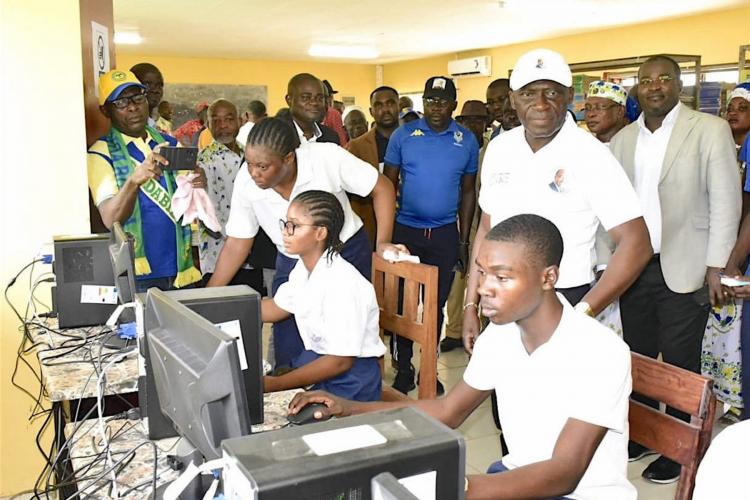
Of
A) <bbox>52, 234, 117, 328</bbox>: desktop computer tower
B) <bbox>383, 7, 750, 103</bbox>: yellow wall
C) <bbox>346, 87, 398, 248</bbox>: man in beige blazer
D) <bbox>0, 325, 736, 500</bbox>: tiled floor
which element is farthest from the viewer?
<bbox>383, 7, 750, 103</bbox>: yellow wall

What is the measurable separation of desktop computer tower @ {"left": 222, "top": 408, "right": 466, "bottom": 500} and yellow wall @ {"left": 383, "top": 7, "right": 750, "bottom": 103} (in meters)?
8.58

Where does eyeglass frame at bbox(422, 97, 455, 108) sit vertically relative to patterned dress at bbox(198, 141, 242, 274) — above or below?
above

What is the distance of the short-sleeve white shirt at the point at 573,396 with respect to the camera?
137 centimetres

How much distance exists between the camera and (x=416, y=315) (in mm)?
2176

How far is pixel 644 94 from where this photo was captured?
2822 millimetres

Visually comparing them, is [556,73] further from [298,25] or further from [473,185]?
[298,25]

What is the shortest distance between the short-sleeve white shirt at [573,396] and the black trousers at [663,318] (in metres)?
1.44

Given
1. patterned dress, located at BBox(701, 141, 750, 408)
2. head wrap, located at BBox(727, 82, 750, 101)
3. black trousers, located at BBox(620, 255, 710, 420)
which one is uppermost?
head wrap, located at BBox(727, 82, 750, 101)

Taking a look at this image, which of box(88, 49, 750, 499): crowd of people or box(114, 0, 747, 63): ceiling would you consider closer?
box(88, 49, 750, 499): crowd of people

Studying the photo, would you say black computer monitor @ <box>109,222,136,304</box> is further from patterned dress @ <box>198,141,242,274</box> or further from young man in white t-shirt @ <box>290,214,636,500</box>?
patterned dress @ <box>198,141,242,274</box>

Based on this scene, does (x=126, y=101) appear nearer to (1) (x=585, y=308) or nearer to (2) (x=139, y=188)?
(2) (x=139, y=188)

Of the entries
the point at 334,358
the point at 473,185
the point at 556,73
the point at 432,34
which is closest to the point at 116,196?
the point at 334,358

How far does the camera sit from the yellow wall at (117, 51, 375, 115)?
13859 millimetres

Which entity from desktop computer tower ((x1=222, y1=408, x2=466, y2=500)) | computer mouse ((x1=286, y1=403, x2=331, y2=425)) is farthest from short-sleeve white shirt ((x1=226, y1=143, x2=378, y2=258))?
desktop computer tower ((x1=222, y1=408, x2=466, y2=500))
